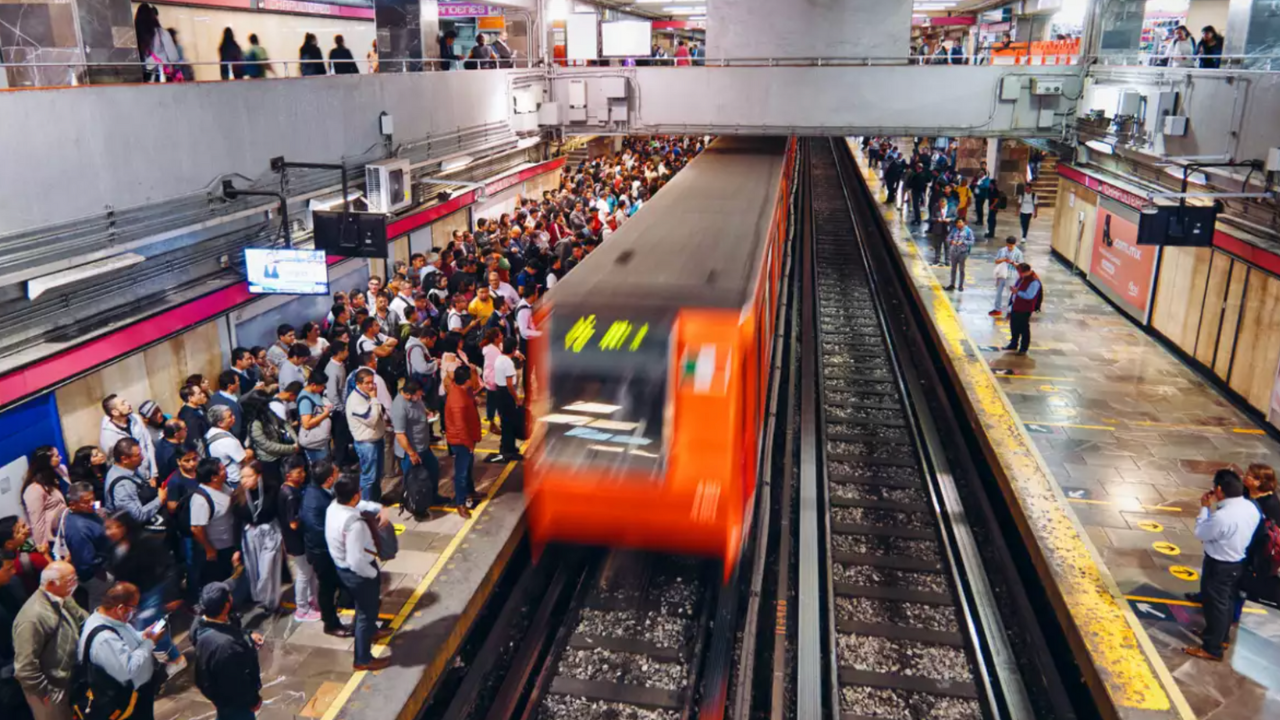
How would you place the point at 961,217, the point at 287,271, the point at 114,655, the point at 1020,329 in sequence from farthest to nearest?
the point at 961,217, the point at 1020,329, the point at 287,271, the point at 114,655

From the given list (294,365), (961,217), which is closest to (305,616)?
(294,365)

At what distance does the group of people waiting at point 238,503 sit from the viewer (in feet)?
16.5

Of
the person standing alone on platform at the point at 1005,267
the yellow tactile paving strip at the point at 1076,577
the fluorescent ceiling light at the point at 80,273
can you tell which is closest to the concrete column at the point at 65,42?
the fluorescent ceiling light at the point at 80,273

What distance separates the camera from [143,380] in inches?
333

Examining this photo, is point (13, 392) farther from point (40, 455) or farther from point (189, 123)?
point (189, 123)

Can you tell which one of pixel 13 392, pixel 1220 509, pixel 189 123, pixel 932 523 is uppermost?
pixel 189 123

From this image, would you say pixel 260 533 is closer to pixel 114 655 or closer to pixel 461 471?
pixel 114 655

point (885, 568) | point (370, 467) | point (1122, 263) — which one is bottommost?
point (885, 568)

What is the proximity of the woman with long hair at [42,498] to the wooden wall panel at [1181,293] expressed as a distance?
14.0 metres

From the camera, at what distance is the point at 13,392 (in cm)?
675

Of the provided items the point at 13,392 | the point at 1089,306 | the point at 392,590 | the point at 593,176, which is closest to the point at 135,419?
Result: the point at 13,392

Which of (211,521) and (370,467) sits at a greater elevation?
(211,521)

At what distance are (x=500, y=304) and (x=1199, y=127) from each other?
32.4 ft

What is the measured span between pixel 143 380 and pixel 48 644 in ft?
12.8
